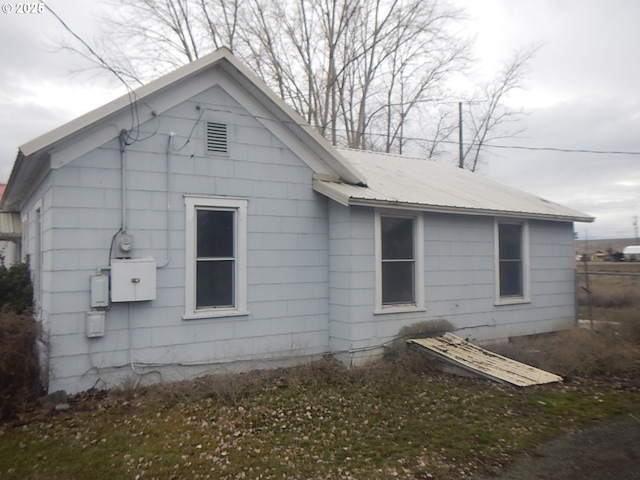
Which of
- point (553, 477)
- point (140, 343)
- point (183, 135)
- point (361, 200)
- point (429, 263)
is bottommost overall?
point (553, 477)

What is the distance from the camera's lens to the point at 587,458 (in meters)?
5.29

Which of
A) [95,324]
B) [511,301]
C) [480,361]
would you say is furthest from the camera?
[511,301]

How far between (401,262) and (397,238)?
1.47 feet

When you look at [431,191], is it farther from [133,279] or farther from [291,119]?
[133,279]

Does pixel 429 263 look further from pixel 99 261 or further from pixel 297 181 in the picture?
pixel 99 261

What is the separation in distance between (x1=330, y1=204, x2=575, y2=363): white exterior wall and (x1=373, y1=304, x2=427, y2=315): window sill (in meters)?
0.07

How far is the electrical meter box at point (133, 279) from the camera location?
23.7 feet

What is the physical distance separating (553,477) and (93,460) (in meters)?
4.28

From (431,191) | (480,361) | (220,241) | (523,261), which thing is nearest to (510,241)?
(523,261)

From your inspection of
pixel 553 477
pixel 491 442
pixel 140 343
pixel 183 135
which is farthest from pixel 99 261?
pixel 553 477

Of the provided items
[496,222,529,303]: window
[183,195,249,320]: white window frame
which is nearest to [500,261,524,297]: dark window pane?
[496,222,529,303]: window

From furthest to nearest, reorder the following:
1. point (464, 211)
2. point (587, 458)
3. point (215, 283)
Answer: point (464, 211), point (215, 283), point (587, 458)

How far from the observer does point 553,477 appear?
487 centimetres

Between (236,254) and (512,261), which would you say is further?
(512,261)
